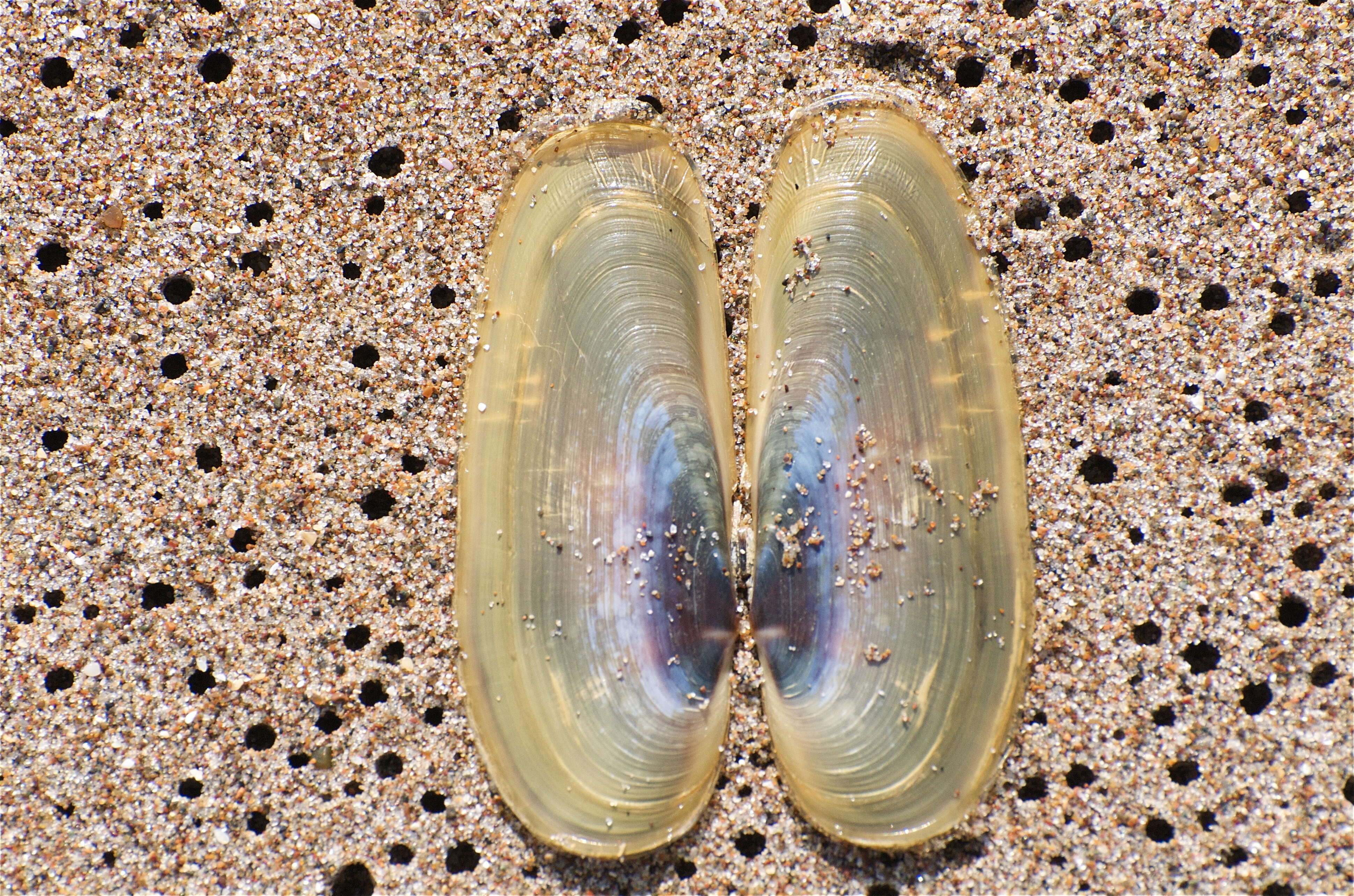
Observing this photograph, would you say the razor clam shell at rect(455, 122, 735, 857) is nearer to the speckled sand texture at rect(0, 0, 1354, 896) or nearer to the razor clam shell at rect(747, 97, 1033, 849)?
the speckled sand texture at rect(0, 0, 1354, 896)

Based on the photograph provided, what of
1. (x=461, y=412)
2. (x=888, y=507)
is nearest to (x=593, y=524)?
(x=461, y=412)

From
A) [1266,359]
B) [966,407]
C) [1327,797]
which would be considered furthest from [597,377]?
[1327,797]

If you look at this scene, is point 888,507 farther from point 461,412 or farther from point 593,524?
point 461,412

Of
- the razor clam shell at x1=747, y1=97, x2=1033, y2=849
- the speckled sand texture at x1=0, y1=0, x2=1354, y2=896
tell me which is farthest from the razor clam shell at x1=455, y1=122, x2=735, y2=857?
the razor clam shell at x1=747, y1=97, x2=1033, y2=849

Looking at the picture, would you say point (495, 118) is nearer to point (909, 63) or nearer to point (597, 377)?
point (597, 377)

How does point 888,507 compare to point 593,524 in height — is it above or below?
above

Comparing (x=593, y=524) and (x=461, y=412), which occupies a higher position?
(x=461, y=412)
